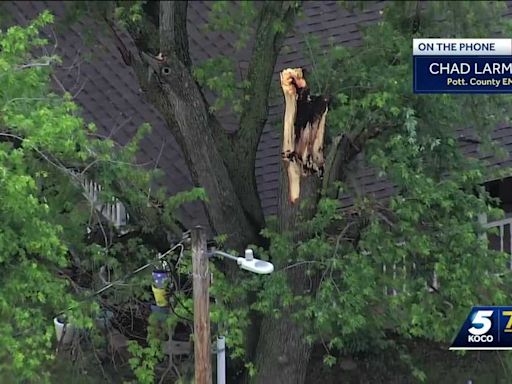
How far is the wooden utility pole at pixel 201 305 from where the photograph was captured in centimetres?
728

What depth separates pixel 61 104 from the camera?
8.59 m

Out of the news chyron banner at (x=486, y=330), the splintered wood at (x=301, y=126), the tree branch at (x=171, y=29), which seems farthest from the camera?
the tree branch at (x=171, y=29)

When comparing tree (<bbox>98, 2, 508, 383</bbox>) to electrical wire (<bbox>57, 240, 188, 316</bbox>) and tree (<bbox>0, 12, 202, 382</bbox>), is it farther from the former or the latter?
tree (<bbox>0, 12, 202, 382</bbox>)

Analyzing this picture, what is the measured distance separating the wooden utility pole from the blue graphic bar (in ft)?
8.08

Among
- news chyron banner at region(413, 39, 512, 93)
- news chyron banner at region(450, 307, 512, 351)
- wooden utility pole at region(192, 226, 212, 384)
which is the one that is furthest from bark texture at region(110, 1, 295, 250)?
news chyron banner at region(450, 307, 512, 351)

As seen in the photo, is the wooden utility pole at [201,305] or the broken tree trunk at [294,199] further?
the broken tree trunk at [294,199]

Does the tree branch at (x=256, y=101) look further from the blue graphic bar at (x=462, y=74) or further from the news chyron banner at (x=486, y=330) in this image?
the news chyron banner at (x=486, y=330)

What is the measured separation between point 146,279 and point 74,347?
0.99m

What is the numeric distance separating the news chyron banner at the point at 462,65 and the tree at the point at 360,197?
0.12 m

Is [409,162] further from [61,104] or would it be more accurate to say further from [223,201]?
[61,104]

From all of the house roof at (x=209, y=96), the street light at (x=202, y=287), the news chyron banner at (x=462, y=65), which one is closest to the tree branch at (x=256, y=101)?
the house roof at (x=209, y=96)

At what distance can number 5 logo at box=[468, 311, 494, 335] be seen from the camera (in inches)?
339

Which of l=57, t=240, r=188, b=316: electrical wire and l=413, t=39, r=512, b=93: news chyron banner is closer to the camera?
l=413, t=39, r=512, b=93: news chyron banner

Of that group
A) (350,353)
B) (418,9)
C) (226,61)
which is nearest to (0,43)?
(226,61)
